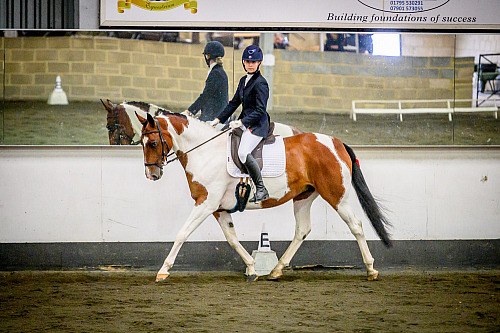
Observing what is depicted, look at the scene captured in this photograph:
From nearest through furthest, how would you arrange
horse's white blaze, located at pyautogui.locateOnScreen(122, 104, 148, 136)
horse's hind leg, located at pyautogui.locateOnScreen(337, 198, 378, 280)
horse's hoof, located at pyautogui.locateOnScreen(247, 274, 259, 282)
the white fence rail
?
1. horse's hind leg, located at pyautogui.locateOnScreen(337, 198, 378, 280)
2. horse's hoof, located at pyautogui.locateOnScreen(247, 274, 259, 282)
3. horse's white blaze, located at pyautogui.locateOnScreen(122, 104, 148, 136)
4. the white fence rail

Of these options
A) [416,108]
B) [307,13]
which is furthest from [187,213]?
[416,108]

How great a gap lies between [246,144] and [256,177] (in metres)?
0.30

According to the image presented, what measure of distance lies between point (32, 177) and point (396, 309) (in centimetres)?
374

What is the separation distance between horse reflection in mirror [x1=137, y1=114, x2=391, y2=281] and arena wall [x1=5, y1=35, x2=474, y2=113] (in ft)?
1.89

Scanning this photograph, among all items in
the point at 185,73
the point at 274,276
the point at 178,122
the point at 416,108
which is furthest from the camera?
the point at 416,108

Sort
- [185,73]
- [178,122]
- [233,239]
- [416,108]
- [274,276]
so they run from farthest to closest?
[416,108] < [185,73] < [274,276] < [233,239] < [178,122]

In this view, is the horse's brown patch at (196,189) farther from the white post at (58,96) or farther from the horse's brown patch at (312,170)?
the white post at (58,96)

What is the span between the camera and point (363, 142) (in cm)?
675

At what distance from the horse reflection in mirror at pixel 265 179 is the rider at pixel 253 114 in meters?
0.18

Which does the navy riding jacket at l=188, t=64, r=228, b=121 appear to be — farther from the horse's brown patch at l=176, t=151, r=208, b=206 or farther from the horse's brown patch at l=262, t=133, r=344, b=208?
the horse's brown patch at l=262, t=133, r=344, b=208

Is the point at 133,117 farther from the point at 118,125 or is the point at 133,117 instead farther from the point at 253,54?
the point at 253,54

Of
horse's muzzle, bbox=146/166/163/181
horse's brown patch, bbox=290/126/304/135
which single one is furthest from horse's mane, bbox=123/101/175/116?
horse's brown patch, bbox=290/126/304/135

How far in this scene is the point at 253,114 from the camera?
597cm

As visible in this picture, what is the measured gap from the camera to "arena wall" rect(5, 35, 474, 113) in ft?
21.6
